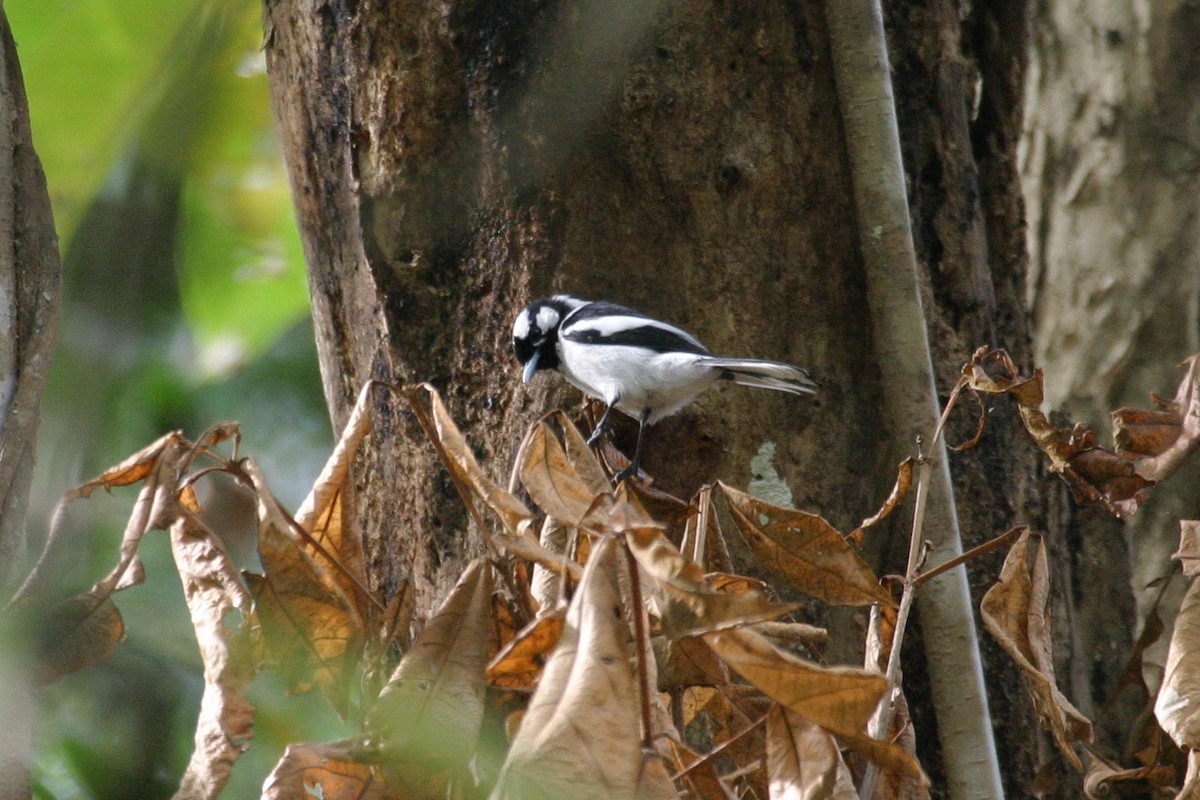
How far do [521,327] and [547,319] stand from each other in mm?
219

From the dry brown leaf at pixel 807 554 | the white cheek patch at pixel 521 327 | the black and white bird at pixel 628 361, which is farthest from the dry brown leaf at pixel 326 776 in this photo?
the white cheek patch at pixel 521 327

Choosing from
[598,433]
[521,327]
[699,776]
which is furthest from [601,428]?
[699,776]

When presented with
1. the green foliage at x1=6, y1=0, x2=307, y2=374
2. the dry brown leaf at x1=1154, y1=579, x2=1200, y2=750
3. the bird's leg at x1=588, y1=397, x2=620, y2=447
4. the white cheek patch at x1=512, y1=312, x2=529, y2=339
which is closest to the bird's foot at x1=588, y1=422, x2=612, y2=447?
the bird's leg at x1=588, y1=397, x2=620, y2=447

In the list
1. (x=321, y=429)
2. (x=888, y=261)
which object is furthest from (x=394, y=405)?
(x=321, y=429)

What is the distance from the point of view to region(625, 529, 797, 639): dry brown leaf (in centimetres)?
112

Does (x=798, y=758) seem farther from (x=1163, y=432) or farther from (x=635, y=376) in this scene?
(x=635, y=376)

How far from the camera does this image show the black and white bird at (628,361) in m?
2.09

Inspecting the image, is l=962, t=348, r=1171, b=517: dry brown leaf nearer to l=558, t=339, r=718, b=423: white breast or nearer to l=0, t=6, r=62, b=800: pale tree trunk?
l=558, t=339, r=718, b=423: white breast

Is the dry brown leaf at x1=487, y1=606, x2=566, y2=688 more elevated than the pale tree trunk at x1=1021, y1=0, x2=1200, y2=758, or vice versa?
the pale tree trunk at x1=1021, y1=0, x2=1200, y2=758

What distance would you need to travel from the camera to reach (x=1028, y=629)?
1606 mm

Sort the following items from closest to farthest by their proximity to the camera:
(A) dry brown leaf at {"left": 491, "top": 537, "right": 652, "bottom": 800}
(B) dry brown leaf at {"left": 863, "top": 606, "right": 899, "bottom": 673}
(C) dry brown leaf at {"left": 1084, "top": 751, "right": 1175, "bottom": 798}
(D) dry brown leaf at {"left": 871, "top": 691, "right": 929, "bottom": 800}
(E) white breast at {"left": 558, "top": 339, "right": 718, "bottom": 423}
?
(A) dry brown leaf at {"left": 491, "top": 537, "right": 652, "bottom": 800}
(D) dry brown leaf at {"left": 871, "top": 691, "right": 929, "bottom": 800}
(B) dry brown leaf at {"left": 863, "top": 606, "right": 899, "bottom": 673}
(C) dry brown leaf at {"left": 1084, "top": 751, "right": 1175, "bottom": 798}
(E) white breast at {"left": 558, "top": 339, "right": 718, "bottom": 423}

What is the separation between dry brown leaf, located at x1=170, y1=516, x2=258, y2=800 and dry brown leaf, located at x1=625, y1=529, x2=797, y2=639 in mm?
455

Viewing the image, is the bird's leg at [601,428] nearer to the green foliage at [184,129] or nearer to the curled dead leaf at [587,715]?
the curled dead leaf at [587,715]

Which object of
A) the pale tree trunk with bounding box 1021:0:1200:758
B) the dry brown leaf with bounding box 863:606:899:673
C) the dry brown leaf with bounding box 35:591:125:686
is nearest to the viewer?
the dry brown leaf with bounding box 35:591:125:686
